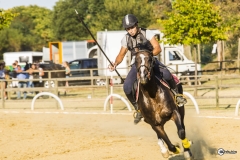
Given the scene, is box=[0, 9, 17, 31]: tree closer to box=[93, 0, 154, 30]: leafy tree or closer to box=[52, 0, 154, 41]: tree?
box=[52, 0, 154, 41]: tree

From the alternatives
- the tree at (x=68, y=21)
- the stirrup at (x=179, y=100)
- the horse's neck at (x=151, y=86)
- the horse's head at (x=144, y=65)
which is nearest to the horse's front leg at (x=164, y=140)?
the stirrup at (x=179, y=100)

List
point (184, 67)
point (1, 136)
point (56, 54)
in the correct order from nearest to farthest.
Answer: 1. point (1, 136)
2. point (184, 67)
3. point (56, 54)

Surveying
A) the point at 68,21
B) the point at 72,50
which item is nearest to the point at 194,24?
the point at 72,50

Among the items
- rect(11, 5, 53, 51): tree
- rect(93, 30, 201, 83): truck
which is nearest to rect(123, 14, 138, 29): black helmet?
rect(93, 30, 201, 83): truck

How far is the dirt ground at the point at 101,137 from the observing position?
40.5 feet

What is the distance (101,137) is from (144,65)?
238 inches

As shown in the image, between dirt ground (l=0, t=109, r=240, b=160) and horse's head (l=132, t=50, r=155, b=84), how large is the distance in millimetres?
2295

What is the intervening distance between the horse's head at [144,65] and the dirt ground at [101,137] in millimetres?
2295

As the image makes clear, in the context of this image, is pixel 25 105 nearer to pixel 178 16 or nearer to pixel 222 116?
pixel 178 16

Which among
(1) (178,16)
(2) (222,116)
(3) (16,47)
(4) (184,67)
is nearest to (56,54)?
(4) (184,67)

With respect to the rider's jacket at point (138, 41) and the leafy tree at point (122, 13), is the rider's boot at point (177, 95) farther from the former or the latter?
the leafy tree at point (122, 13)

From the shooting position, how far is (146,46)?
402 inches

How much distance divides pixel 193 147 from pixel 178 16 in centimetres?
1679

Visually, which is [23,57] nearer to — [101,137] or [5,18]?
[5,18]
